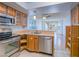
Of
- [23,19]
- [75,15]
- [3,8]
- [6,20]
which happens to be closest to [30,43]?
[23,19]

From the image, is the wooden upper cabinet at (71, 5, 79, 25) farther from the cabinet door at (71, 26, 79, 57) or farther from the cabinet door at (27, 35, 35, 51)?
the cabinet door at (27, 35, 35, 51)

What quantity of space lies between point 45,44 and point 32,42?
58 centimetres

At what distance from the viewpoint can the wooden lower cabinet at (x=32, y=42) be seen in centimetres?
275

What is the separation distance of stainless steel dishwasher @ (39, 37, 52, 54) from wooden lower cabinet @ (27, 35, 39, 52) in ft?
0.63

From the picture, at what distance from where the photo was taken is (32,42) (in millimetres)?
2865

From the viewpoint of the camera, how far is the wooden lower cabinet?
2754 mm

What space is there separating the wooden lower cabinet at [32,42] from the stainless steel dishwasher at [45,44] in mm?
191

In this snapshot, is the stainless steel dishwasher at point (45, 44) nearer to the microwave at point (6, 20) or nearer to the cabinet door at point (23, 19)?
the cabinet door at point (23, 19)

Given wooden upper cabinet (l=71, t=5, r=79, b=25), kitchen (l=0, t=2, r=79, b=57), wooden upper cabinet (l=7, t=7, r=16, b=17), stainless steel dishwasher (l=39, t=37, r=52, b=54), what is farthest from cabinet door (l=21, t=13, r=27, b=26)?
wooden upper cabinet (l=71, t=5, r=79, b=25)

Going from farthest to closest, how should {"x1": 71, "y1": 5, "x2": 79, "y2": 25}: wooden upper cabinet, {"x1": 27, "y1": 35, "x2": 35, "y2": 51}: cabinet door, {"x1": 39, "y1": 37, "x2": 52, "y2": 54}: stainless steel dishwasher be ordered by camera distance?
{"x1": 39, "y1": 37, "x2": 52, "y2": 54}: stainless steel dishwasher < {"x1": 27, "y1": 35, "x2": 35, "y2": 51}: cabinet door < {"x1": 71, "y1": 5, "x2": 79, "y2": 25}: wooden upper cabinet

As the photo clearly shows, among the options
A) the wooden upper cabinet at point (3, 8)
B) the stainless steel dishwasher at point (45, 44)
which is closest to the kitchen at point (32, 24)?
the wooden upper cabinet at point (3, 8)

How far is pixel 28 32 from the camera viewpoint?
266cm

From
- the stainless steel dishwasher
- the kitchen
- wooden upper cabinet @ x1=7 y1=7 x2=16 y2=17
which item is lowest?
the stainless steel dishwasher

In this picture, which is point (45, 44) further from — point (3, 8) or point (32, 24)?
point (3, 8)
